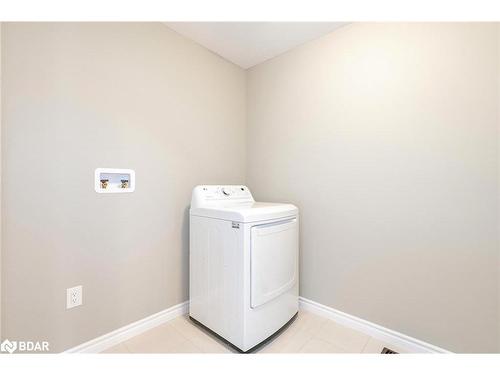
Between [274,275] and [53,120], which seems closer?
[53,120]

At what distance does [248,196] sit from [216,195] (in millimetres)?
328

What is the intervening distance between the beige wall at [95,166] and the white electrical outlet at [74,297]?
0.8 inches

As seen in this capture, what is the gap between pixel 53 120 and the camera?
3.76 feet

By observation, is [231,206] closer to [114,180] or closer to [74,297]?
[114,180]

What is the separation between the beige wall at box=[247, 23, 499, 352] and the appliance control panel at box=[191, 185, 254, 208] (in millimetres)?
345

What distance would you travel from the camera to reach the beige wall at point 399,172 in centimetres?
114

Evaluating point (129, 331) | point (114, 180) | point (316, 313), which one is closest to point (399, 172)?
point (316, 313)

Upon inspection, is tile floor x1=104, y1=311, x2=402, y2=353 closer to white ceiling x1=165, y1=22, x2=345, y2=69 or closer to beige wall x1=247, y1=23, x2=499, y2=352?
beige wall x1=247, y1=23, x2=499, y2=352

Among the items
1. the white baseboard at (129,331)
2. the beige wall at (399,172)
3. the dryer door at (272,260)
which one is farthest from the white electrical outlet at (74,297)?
the beige wall at (399,172)

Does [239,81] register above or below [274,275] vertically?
above

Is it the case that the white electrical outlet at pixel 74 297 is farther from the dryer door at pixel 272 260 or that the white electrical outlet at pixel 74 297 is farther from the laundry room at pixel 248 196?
the dryer door at pixel 272 260
